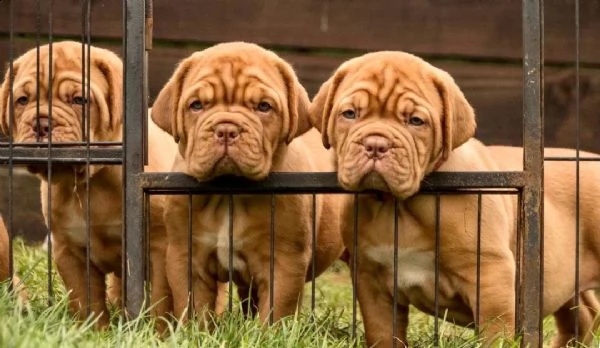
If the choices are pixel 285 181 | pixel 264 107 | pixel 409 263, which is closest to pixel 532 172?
pixel 409 263

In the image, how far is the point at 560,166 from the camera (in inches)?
257

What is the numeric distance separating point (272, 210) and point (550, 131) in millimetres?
4126

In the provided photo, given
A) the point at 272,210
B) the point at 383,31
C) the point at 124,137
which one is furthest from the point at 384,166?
the point at 383,31

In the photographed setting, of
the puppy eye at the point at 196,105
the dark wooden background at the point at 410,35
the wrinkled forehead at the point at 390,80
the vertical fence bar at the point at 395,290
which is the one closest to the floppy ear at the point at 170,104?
the puppy eye at the point at 196,105

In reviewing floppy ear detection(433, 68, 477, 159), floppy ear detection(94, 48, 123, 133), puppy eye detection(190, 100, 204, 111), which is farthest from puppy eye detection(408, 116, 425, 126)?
floppy ear detection(94, 48, 123, 133)

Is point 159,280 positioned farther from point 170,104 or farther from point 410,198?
point 410,198

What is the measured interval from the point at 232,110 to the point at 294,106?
0.32m

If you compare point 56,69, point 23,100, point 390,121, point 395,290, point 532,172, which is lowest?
point 395,290

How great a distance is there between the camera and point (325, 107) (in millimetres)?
5512

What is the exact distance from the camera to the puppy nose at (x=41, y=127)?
593 cm

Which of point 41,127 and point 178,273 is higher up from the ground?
point 41,127

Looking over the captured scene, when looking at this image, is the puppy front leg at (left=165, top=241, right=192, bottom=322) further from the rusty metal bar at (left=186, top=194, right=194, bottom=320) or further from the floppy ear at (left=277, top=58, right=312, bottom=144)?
the floppy ear at (left=277, top=58, right=312, bottom=144)

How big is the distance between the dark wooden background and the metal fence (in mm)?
3419

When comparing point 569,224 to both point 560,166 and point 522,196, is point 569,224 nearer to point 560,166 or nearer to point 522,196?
point 560,166
